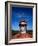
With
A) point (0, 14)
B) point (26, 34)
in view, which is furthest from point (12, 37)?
point (0, 14)

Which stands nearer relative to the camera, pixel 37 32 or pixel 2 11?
pixel 2 11

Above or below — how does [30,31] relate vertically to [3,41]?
above

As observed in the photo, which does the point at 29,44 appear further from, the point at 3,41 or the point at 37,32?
the point at 3,41

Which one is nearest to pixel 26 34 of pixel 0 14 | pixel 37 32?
pixel 37 32

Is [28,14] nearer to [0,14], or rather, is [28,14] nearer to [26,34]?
[26,34]

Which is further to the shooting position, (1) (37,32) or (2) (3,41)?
(1) (37,32)

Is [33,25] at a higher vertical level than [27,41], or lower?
higher

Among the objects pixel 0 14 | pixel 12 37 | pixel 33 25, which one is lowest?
pixel 12 37

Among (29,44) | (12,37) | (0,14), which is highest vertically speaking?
(0,14)

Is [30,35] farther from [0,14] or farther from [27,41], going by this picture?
[0,14]
